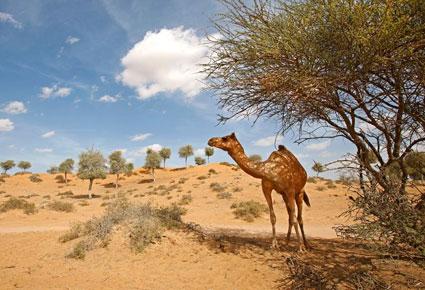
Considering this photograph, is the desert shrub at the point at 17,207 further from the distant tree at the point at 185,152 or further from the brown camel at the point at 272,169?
the distant tree at the point at 185,152

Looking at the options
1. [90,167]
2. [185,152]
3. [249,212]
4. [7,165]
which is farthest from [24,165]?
[249,212]

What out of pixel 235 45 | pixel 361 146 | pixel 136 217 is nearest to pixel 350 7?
pixel 235 45

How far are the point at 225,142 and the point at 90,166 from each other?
3197 cm

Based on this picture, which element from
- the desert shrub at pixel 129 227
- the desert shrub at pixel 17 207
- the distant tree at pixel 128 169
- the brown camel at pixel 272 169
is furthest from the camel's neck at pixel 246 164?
the distant tree at pixel 128 169

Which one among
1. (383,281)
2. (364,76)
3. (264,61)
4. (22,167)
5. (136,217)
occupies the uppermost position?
(22,167)

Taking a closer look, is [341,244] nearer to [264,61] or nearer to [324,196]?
[264,61]

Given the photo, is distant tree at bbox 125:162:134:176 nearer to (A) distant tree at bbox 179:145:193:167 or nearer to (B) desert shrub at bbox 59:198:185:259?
(A) distant tree at bbox 179:145:193:167

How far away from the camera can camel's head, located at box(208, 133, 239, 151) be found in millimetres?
7979

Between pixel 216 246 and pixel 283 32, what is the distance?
5.71 metres

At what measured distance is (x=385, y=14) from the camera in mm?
4676

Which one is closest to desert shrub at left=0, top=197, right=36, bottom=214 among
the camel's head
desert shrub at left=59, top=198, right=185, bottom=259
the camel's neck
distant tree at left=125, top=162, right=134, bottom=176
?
desert shrub at left=59, top=198, right=185, bottom=259

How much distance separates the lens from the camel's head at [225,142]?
314 inches

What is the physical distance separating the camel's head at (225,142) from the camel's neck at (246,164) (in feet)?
0.40

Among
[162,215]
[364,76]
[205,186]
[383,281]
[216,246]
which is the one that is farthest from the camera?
[205,186]
